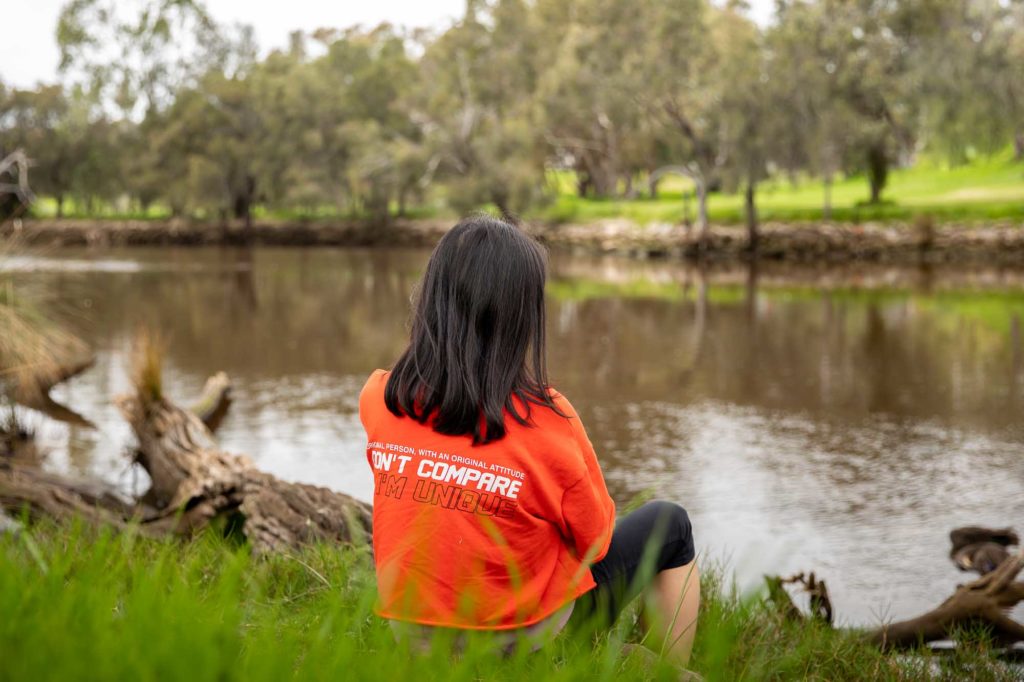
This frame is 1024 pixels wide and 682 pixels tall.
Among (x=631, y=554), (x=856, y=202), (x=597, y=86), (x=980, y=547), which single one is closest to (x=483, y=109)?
(x=597, y=86)

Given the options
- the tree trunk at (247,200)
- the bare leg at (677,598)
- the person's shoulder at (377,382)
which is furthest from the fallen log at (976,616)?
the tree trunk at (247,200)

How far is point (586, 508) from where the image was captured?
2.54 meters

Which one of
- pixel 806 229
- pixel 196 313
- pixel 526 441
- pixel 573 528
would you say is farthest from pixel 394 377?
pixel 806 229

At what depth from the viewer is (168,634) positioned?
141 centimetres

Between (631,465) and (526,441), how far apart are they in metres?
5.50

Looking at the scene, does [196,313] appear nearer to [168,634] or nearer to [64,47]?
[168,634]

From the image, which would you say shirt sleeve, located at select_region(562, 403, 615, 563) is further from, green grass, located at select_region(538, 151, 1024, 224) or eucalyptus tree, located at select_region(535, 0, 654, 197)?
eucalyptus tree, located at select_region(535, 0, 654, 197)

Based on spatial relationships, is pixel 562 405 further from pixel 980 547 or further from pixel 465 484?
pixel 980 547

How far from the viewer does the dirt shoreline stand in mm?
31797

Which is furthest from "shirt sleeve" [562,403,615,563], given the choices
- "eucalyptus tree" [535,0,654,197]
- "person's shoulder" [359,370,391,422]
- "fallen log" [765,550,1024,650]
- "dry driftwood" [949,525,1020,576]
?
"eucalyptus tree" [535,0,654,197]

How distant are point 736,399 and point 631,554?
25.8 feet

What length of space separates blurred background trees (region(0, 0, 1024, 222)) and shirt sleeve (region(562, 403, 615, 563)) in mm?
26310

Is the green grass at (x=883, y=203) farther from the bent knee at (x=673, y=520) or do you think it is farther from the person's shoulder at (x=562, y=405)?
the person's shoulder at (x=562, y=405)

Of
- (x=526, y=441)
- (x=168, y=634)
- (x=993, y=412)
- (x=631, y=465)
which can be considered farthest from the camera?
(x=993, y=412)
